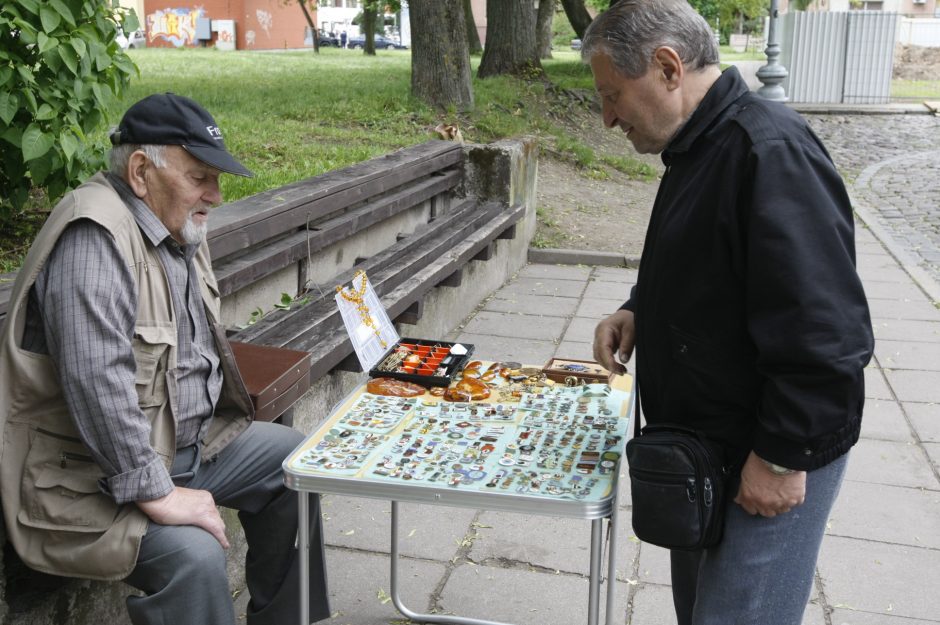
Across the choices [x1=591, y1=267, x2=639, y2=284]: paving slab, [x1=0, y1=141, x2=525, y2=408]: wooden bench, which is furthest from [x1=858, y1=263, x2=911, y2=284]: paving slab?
[x1=0, y1=141, x2=525, y2=408]: wooden bench

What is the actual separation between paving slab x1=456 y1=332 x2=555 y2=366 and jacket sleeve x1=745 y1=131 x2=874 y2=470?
3.96 meters

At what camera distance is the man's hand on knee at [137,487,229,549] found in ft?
7.87

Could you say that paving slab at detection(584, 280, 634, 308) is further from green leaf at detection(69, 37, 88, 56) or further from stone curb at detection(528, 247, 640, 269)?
green leaf at detection(69, 37, 88, 56)

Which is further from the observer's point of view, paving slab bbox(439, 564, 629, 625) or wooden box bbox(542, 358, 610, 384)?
paving slab bbox(439, 564, 629, 625)

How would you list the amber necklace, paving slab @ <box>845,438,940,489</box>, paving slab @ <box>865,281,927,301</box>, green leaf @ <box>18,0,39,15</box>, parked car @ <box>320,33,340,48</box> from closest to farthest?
the amber necklace < green leaf @ <box>18,0,39,15</box> < paving slab @ <box>845,438,940,489</box> < paving slab @ <box>865,281,927,301</box> < parked car @ <box>320,33,340,48</box>

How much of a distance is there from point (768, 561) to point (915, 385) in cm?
395

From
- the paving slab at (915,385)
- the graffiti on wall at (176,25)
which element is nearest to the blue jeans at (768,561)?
the paving slab at (915,385)

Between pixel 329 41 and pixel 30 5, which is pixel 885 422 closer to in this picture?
pixel 30 5

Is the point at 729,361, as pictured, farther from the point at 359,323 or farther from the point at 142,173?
the point at 142,173

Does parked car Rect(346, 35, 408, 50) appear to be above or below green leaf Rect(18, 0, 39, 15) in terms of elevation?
above

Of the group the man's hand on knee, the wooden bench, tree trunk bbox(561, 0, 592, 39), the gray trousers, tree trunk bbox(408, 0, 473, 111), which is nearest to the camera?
the man's hand on knee

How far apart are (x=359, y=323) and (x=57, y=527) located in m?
1.00

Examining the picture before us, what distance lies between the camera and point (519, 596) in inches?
138

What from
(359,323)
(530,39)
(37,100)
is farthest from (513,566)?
(530,39)
